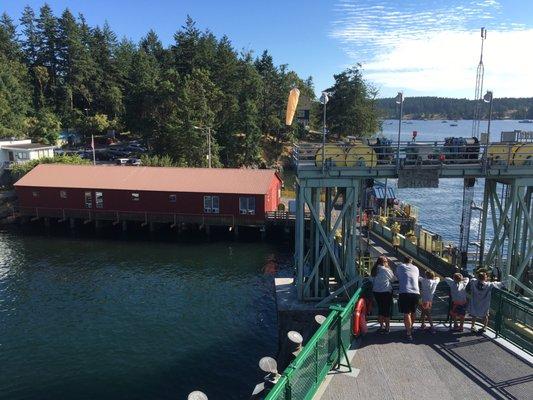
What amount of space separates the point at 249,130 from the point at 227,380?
5679 centimetres

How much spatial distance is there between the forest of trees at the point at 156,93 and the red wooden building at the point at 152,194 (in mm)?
17908

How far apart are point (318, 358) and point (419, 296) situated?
3.91 metres

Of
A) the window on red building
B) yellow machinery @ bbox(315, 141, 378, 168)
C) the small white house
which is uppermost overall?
yellow machinery @ bbox(315, 141, 378, 168)

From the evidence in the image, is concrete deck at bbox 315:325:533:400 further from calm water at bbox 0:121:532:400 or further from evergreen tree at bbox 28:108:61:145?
evergreen tree at bbox 28:108:61:145

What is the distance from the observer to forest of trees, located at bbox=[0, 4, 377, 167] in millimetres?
67625

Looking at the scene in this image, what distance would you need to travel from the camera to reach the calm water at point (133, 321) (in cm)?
1781

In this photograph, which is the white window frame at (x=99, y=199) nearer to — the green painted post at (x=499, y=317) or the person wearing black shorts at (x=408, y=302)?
the person wearing black shorts at (x=408, y=302)

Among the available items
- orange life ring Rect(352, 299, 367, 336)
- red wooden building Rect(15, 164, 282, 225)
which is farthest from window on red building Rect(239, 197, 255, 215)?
orange life ring Rect(352, 299, 367, 336)

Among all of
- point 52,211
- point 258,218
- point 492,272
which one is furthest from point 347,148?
point 52,211

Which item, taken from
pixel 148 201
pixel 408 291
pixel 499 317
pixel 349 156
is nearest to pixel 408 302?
pixel 408 291

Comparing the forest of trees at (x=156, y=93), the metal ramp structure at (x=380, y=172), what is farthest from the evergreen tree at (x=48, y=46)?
the metal ramp structure at (x=380, y=172)

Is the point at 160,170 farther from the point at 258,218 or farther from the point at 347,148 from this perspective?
the point at 347,148

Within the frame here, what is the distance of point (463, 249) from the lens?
841 inches

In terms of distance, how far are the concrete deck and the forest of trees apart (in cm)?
5316
